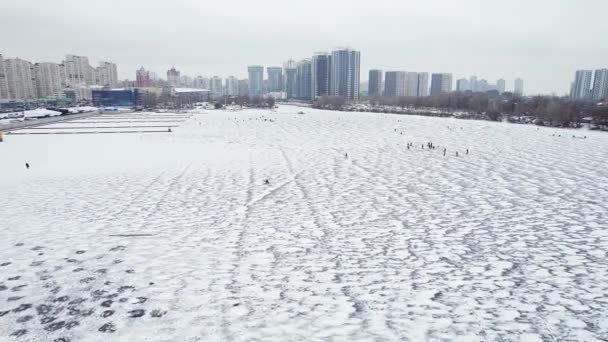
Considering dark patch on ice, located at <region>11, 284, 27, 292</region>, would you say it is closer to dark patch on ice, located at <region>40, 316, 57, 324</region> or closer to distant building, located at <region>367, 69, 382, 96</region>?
dark patch on ice, located at <region>40, 316, 57, 324</region>

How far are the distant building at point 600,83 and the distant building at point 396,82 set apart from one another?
6967 cm

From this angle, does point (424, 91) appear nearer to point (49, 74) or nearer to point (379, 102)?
point (379, 102)

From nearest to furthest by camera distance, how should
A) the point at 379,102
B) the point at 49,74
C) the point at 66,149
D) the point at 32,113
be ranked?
the point at 66,149
the point at 32,113
the point at 379,102
the point at 49,74

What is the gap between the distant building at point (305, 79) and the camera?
162m

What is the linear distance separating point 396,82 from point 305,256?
173 m

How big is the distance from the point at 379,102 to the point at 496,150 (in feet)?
303

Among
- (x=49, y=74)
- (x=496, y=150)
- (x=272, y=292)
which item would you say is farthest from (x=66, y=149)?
(x=49, y=74)

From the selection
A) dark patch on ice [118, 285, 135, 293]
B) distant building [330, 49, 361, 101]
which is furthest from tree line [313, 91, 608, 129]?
dark patch on ice [118, 285, 135, 293]

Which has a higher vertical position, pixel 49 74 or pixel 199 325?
pixel 49 74

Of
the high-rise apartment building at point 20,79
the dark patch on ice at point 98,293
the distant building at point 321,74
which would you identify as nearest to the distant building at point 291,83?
the distant building at point 321,74

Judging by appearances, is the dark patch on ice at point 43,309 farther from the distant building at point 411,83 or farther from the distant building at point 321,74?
Result: the distant building at point 411,83

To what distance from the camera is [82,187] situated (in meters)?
15.7

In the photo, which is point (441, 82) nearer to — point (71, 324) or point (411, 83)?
point (411, 83)

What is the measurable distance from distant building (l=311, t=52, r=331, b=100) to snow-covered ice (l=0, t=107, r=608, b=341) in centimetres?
13589
